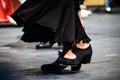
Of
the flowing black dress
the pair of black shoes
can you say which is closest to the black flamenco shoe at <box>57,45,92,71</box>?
the pair of black shoes

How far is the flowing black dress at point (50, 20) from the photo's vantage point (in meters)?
2.79

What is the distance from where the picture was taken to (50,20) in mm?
2799

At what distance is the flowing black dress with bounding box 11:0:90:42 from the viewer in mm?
2793

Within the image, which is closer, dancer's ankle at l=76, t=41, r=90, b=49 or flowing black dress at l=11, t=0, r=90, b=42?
flowing black dress at l=11, t=0, r=90, b=42

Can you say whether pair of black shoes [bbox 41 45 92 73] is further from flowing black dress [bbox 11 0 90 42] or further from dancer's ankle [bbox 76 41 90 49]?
flowing black dress [bbox 11 0 90 42]

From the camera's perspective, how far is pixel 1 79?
1.54 meters

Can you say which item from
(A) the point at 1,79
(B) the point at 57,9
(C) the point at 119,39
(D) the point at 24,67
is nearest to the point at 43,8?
(B) the point at 57,9

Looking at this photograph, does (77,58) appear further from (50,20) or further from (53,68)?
(50,20)

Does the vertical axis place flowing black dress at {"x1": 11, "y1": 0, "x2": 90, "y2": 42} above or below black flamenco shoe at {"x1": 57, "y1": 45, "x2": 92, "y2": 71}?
above

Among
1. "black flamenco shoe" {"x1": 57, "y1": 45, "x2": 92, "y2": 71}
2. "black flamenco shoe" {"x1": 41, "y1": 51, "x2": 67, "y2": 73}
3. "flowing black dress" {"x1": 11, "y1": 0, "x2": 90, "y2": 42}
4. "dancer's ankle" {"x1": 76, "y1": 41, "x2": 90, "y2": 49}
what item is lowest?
"black flamenco shoe" {"x1": 41, "y1": 51, "x2": 67, "y2": 73}

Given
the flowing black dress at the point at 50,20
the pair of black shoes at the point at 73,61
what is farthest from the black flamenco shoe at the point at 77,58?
the flowing black dress at the point at 50,20

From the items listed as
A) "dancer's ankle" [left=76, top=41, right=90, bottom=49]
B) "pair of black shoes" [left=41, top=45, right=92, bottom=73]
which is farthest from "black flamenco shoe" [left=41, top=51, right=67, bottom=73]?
"dancer's ankle" [left=76, top=41, right=90, bottom=49]

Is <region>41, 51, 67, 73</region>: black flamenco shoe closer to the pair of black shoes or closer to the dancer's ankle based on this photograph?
the pair of black shoes

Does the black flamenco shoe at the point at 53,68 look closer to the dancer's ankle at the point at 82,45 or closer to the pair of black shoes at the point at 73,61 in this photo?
the pair of black shoes at the point at 73,61
